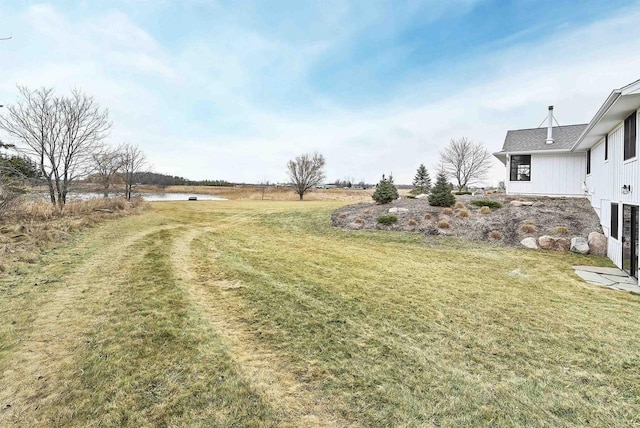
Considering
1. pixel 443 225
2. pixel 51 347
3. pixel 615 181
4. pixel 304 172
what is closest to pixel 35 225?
pixel 51 347

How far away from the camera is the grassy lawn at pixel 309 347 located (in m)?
2.05

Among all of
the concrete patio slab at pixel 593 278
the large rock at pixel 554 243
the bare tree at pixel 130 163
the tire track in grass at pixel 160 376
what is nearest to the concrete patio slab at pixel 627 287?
the concrete patio slab at pixel 593 278

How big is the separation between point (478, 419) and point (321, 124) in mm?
23870

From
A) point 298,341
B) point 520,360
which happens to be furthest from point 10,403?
point 520,360

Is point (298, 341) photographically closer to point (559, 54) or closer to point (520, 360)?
point (520, 360)

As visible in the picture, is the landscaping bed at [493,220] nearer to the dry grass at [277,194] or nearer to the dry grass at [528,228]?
the dry grass at [528,228]

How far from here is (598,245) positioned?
23.8 feet

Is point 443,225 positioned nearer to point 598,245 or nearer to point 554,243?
point 554,243

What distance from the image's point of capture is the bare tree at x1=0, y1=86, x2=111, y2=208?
12.1 metres

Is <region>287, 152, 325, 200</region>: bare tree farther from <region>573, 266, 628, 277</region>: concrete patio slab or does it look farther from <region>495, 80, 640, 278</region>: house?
<region>573, 266, 628, 277</region>: concrete patio slab

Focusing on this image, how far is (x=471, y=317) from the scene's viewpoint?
3.60 meters

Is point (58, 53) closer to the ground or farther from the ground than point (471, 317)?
farther from the ground

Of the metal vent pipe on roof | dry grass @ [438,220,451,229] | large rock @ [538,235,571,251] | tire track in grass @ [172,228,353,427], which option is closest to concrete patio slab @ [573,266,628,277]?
large rock @ [538,235,571,251]

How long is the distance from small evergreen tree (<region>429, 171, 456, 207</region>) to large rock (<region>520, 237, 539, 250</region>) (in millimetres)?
3774
